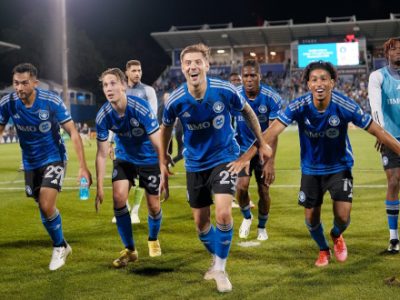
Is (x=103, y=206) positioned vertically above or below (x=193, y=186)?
below

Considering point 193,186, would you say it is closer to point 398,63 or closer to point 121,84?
point 121,84

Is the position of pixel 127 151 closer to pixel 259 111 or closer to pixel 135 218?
pixel 259 111

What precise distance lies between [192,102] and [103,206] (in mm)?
5089

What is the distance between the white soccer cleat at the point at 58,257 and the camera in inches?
216

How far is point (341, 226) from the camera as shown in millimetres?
5383

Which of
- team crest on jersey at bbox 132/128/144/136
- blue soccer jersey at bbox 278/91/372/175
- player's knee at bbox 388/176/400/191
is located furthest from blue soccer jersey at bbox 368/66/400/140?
team crest on jersey at bbox 132/128/144/136

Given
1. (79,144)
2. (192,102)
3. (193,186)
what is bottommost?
(193,186)

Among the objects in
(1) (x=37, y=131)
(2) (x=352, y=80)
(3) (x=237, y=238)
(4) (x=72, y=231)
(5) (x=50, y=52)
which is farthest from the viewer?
(5) (x=50, y=52)

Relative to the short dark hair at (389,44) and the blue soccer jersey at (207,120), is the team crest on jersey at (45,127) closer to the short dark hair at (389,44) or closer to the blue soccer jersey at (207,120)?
the blue soccer jersey at (207,120)

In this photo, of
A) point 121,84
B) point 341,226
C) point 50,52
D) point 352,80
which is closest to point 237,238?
point 341,226

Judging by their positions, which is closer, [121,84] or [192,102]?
[192,102]

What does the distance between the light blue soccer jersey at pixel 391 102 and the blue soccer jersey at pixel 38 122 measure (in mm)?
3624

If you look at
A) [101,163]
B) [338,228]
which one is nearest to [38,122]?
[101,163]

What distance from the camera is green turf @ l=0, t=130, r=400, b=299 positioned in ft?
15.1
